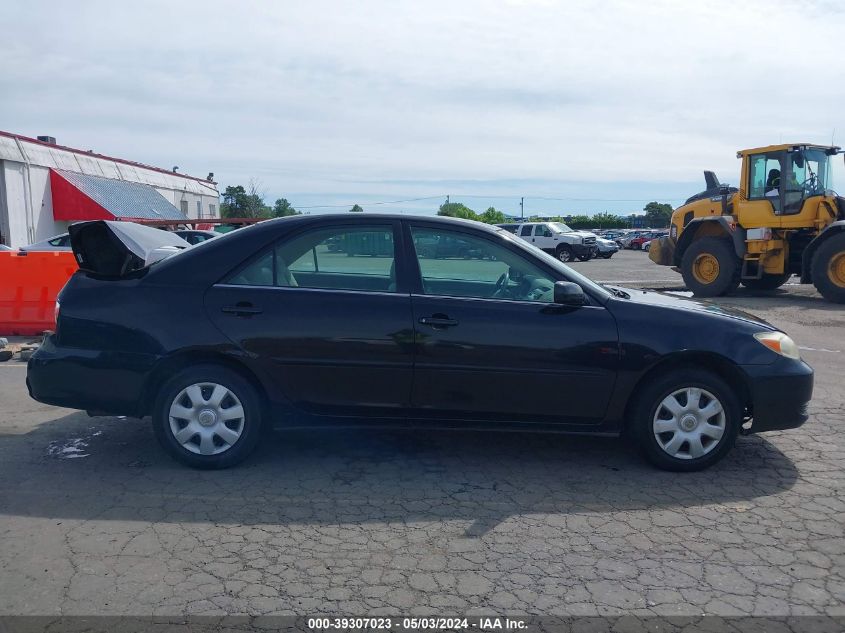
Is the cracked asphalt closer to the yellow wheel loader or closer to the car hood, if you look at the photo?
the car hood

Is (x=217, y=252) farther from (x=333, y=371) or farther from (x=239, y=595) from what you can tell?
(x=239, y=595)

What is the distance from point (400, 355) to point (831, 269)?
12070 millimetres

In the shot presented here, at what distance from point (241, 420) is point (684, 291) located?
14.4m

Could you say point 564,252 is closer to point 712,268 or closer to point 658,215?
point 712,268

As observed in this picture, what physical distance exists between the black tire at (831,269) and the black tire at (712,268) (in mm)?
1612

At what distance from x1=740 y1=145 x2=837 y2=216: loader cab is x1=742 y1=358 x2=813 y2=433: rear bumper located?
1114 cm

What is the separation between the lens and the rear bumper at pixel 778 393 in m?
4.54

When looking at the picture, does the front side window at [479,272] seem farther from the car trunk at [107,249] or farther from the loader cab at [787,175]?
the loader cab at [787,175]

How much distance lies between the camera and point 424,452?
4996 millimetres

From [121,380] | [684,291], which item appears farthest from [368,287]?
[684,291]

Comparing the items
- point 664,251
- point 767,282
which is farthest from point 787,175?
point 664,251

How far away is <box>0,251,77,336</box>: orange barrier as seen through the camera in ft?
30.4

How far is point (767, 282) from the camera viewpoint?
16125mm

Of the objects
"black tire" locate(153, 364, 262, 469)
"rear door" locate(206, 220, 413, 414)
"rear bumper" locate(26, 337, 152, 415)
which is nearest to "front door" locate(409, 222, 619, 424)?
"rear door" locate(206, 220, 413, 414)
